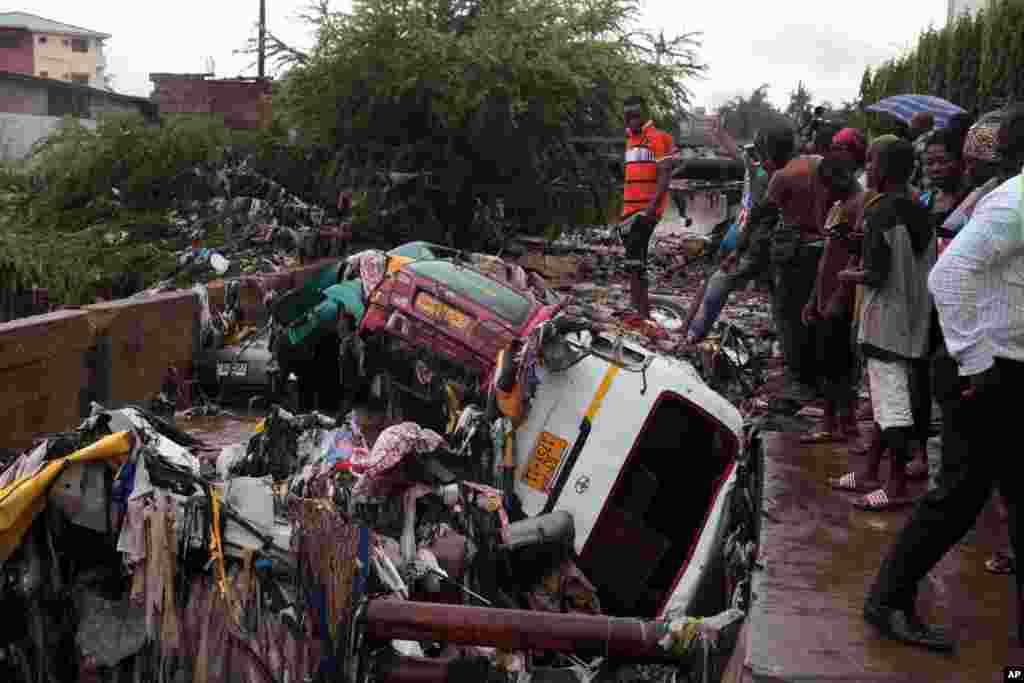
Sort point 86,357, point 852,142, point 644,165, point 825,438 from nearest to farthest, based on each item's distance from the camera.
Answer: point 825,438, point 852,142, point 86,357, point 644,165

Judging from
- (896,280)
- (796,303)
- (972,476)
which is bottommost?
(972,476)

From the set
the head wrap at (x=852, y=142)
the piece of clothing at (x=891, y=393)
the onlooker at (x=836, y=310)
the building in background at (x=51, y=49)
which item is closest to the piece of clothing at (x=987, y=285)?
the piece of clothing at (x=891, y=393)

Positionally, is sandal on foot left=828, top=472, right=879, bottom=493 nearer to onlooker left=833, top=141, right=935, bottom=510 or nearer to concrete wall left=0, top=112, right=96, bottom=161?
onlooker left=833, top=141, right=935, bottom=510

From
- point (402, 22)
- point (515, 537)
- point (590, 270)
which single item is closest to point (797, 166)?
point (515, 537)

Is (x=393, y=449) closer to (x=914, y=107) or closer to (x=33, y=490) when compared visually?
(x=33, y=490)

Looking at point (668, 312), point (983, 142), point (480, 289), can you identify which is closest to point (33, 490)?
point (480, 289)

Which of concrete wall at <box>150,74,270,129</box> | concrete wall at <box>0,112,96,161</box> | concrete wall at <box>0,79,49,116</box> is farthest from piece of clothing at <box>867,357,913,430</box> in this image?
concrete wall at <box>0,79,49,116</box>

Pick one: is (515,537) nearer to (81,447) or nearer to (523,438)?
(523,438)

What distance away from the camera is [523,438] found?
621cm

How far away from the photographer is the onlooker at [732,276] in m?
8.16

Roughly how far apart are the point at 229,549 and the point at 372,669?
2.69 ft

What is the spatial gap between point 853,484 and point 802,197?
2182 mm

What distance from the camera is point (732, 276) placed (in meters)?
8.29

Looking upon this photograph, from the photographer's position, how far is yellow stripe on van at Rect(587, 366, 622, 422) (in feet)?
20.2
